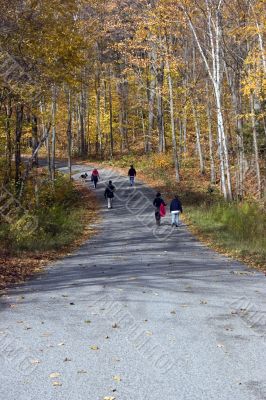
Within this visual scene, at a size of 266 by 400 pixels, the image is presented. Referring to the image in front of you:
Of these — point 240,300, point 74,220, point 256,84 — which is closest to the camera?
point 240,300

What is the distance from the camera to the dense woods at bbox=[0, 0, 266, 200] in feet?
55.4

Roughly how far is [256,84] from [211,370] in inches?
667

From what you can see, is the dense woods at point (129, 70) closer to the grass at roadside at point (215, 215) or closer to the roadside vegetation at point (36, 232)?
the grass at roadside at point (215, 215)

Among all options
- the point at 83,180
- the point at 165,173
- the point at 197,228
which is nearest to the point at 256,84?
the point at 197,228

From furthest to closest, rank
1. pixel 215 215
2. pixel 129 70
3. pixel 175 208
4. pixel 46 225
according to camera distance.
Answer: pixel 129 70 < pixel 215 215 < pixel 175 208 < pixel 46 225

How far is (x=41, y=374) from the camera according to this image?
19.2ft

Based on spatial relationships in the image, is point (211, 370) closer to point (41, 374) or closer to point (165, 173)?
point (41, 374)

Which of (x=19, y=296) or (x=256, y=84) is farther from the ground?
(x=256, y=84)

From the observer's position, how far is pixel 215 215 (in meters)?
24.2

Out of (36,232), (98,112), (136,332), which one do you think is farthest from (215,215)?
(98,112)

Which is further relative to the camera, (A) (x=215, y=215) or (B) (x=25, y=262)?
(A) (x=215, y=215)

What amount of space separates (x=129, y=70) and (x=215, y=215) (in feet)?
64.2

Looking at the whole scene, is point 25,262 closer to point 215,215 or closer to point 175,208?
point 175,208

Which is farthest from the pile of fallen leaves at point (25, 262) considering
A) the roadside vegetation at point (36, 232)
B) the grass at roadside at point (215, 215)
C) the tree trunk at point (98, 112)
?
the tree trunk at point (98, 112)
